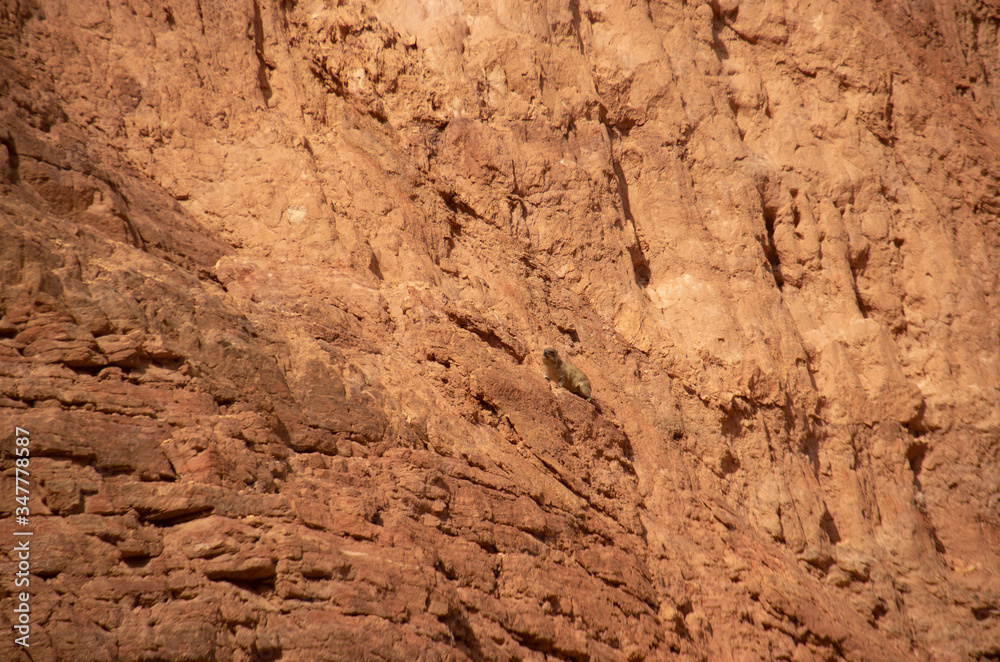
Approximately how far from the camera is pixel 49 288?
13.4 ft

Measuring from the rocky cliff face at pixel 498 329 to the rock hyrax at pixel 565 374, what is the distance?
0.57 ft

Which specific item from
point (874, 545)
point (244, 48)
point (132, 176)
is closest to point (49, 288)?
point (132, 176)

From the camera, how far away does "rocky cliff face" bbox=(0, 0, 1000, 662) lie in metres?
3.94

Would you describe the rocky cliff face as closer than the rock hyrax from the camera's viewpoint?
Yes

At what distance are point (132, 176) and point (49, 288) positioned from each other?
177cm

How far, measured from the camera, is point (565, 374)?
20.6 feet

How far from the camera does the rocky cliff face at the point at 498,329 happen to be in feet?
12.9

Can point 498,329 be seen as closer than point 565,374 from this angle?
Yes

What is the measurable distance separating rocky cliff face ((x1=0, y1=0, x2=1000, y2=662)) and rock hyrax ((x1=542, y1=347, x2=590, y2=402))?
0.17 m

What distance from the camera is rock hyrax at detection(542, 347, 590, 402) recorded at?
6.24 meters

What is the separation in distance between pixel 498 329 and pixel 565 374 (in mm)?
699

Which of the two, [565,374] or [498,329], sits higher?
[498,329]

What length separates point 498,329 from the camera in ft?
20.3

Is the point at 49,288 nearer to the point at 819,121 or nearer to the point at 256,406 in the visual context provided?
the point at 256,406
